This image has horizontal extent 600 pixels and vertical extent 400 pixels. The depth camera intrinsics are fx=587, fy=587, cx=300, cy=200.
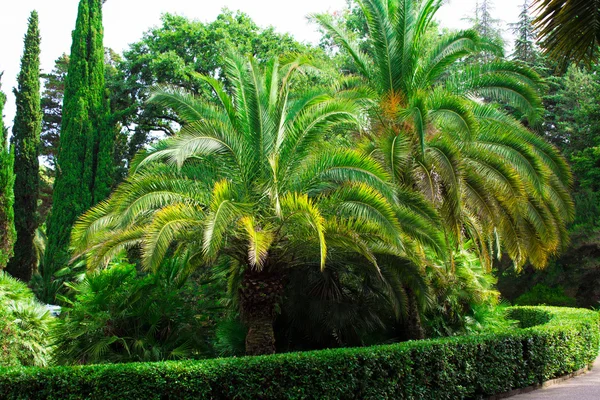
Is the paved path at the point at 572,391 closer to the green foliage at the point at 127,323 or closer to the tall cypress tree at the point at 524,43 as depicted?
the green foliage at the point at 127,323

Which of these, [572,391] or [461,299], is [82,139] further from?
[572,391]

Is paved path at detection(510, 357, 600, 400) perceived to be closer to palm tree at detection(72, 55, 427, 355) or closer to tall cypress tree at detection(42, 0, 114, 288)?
palm tree at detection(72, 55, 427, 355)

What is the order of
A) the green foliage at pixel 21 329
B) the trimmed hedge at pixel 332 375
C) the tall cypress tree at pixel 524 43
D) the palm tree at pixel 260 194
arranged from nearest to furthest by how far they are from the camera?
1. the trimmed hedge at pixel 332 375
2. the palm tree at pixel 260 194
3. the green foliage at pixel 21 329
4. the tall cypress tree at pixel 524 43

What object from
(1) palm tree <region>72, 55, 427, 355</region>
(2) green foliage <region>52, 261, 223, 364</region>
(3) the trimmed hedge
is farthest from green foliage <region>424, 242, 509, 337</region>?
(2) green foliage <region>52, 261, 223, 364</region>

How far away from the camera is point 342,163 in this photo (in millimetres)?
9836

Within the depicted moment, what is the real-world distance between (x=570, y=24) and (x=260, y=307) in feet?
23.8

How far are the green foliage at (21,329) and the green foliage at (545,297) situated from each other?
22.0m

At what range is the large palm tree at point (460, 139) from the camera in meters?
11.5

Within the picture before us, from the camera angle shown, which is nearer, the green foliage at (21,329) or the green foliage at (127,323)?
the green foliage at (127,323)

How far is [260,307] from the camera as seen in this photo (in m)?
10.6

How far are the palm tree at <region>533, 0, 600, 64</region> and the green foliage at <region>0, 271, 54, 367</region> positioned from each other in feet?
38.5

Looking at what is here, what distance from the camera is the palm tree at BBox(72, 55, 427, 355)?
9.62 meters

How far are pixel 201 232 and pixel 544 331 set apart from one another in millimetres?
7624

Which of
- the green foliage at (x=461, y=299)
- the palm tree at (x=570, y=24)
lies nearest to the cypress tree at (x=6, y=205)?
the green foliage at (x=461, y=299)
